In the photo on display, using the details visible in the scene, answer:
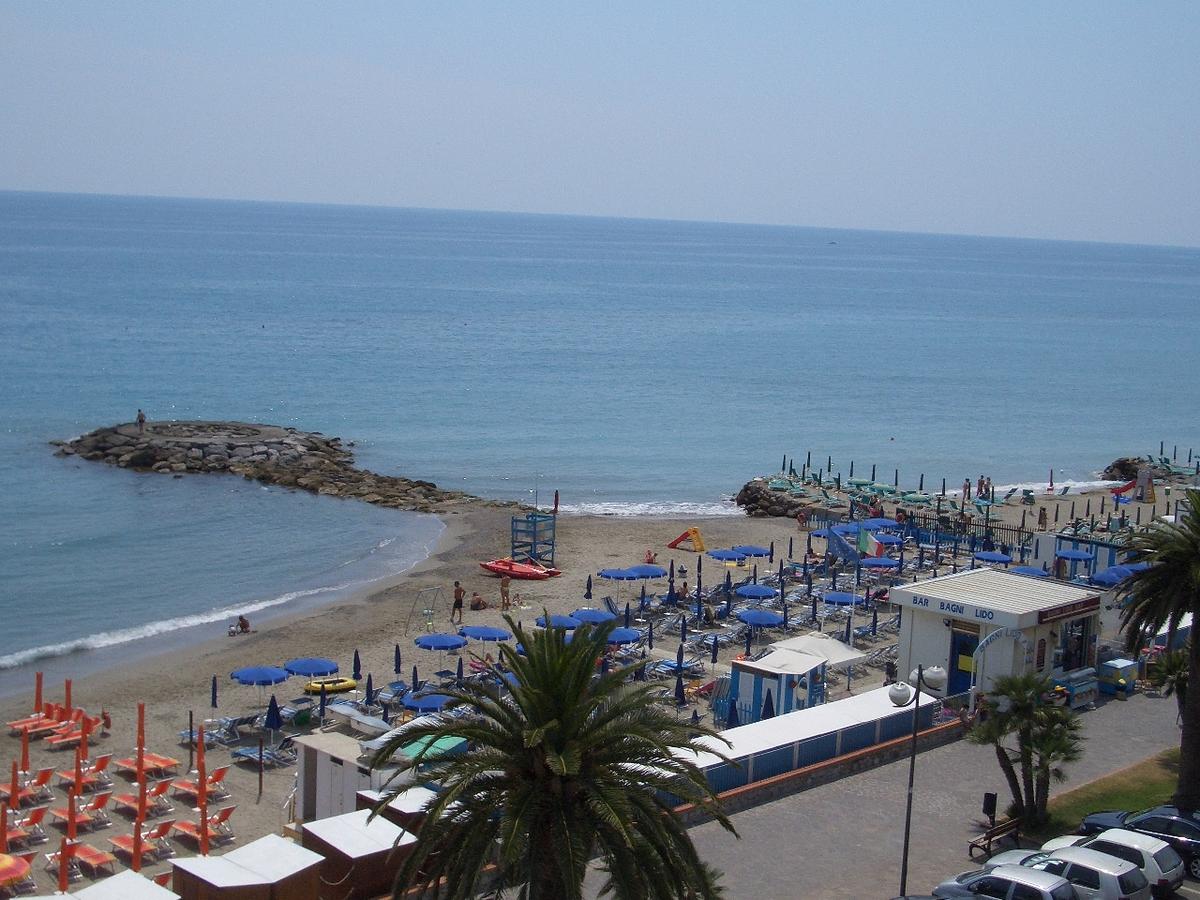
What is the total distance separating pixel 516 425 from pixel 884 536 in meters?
38.3

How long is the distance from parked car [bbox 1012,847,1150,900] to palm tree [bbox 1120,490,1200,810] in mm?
4299

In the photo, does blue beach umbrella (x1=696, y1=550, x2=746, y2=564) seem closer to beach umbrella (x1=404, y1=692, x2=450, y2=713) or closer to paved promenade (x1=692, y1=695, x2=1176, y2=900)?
beach umbrella (x1=404, y1=692, x2=450, y2=713)

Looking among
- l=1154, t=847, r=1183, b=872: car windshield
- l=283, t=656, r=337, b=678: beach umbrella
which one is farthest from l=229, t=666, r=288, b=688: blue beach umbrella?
l=1154, t=847, r=1183, b=872: car windshield

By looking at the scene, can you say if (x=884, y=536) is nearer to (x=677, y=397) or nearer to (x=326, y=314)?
(x=677, y=397)

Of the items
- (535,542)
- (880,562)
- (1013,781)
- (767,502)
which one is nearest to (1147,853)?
(1013,781)

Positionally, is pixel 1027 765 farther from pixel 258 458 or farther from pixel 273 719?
pixel 258 458

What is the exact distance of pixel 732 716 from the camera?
2423 cm

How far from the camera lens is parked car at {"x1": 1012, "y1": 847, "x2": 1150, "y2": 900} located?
51.2 ft

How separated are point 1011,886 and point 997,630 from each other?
32.6 feet

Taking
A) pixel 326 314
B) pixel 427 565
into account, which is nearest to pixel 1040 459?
pixel 427 565

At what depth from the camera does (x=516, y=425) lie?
7550 cm

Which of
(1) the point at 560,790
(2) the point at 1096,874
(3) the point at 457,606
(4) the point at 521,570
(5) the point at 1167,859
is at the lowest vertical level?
(3) the point at 457,606

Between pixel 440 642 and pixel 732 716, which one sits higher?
pixel 440 642

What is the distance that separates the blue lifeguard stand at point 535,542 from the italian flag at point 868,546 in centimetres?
984
